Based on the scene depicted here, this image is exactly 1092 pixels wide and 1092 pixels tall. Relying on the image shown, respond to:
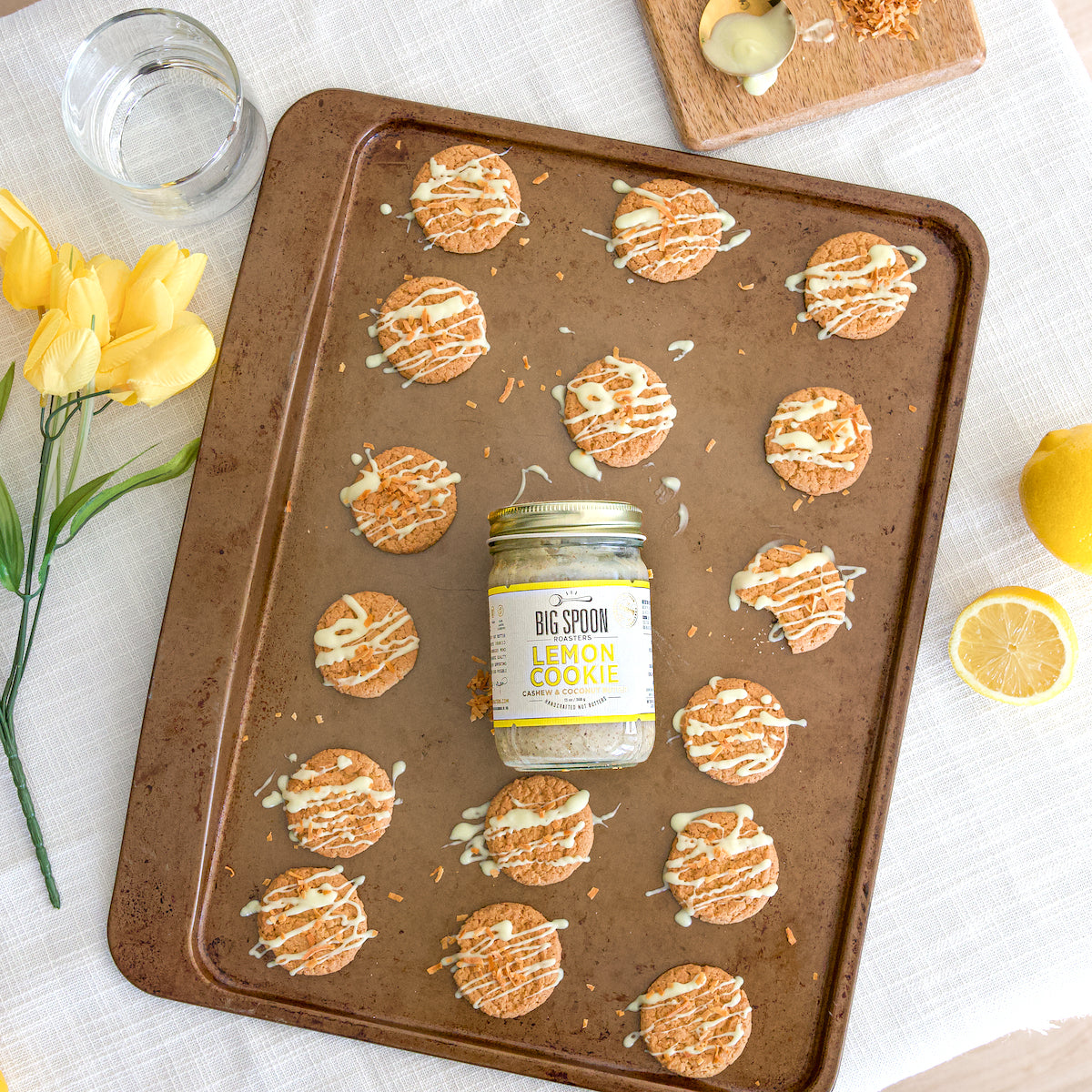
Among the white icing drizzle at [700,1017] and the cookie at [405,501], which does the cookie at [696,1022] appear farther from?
the cookie at [405,501]

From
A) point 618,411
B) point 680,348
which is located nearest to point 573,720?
point 618,411

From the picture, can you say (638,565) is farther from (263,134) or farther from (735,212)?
(263,134)

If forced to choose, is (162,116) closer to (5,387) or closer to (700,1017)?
(5,387)

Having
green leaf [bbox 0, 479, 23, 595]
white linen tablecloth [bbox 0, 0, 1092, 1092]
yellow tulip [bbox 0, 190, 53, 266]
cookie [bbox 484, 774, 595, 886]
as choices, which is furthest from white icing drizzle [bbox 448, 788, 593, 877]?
yellow tulip [bbox 0, 190, 53, 266]

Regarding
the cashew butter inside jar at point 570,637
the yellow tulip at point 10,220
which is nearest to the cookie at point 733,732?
the cashew butter inside jar at point 570,637

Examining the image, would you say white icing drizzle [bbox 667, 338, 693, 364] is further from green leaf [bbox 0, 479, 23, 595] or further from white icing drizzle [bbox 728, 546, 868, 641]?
green leaf [bbox 0, 479, 23, 595]

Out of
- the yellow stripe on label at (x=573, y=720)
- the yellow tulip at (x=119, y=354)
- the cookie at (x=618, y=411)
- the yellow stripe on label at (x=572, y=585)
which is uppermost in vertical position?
the yellow tulip at (x=119, y=354)

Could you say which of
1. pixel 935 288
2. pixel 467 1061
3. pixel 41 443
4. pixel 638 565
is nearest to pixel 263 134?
pixel 41 443
